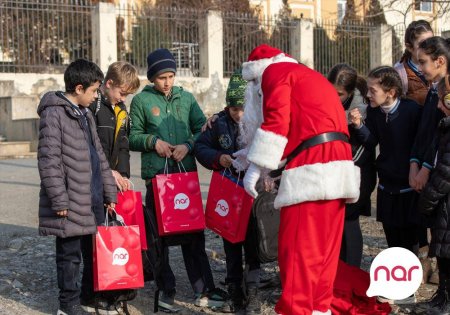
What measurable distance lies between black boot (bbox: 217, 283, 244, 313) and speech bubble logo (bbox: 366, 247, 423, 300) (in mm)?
1061

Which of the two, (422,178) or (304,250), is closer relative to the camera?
(304,250)

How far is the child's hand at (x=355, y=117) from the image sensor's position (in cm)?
559

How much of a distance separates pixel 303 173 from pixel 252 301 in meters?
1.36

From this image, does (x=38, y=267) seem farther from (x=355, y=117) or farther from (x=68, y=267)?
(x=355, y=117)

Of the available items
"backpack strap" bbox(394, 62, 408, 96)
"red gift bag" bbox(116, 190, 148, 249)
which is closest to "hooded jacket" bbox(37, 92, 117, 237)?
"red gift bag" bbox(116, 190, 148, 249)

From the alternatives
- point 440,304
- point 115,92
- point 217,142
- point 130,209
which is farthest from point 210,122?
point 440,304

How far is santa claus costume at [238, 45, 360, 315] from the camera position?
445cm

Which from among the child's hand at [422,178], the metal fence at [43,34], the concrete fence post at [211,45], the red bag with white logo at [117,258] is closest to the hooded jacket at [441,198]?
the child's hand at [422,178]

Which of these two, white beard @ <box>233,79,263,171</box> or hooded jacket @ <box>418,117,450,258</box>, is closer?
white beard @ <box>233,79,263,171</box>

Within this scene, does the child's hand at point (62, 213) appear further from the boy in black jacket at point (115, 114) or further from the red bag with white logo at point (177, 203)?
the red bag with white logo at point (177, 203)

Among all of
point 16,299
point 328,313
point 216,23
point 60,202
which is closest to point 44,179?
point 60,202

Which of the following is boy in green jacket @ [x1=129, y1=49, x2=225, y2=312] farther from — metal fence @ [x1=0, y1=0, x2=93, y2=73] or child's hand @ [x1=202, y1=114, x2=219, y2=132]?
metal fence @ [x1=0, y1=0, x2=93, y2=73]

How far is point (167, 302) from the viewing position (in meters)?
5.75

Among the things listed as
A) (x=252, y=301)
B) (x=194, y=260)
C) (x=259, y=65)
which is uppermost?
(x=259, y=65)
